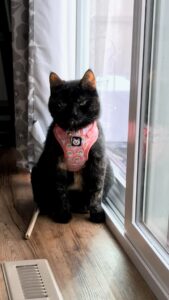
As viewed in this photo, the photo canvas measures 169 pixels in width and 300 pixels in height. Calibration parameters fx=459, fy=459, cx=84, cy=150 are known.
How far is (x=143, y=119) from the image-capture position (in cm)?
176

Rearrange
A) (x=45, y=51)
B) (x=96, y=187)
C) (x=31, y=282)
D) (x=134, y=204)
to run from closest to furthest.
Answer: (x=31, y=282), (x=134, y=204), (x=96, y=187), (x=45, y=51)

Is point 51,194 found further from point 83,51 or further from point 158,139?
point 83,51

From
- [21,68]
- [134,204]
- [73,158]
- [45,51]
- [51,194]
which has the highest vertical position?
[45,51]

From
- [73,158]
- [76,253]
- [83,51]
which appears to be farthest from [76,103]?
[83,51]

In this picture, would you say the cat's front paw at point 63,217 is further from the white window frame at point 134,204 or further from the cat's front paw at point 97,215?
the white window frame at point 134,204

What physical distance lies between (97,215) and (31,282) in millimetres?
576

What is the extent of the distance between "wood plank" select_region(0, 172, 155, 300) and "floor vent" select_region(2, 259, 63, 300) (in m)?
0.03

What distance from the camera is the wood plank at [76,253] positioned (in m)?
1.66

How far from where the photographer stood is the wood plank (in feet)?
5.46

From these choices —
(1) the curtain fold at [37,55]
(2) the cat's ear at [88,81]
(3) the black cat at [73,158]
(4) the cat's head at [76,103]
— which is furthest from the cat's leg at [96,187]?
(1) the curtain fold at [37,55]

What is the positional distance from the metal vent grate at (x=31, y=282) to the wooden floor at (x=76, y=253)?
7 centimetres

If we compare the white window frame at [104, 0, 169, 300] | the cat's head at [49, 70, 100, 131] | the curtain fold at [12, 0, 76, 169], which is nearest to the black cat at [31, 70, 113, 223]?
the cat's head at [49, 70, 100, 131]

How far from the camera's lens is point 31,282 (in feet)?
5.60

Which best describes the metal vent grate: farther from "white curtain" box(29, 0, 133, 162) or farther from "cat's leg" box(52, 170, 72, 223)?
"white curtain" box(29, 0, 133, 162)
